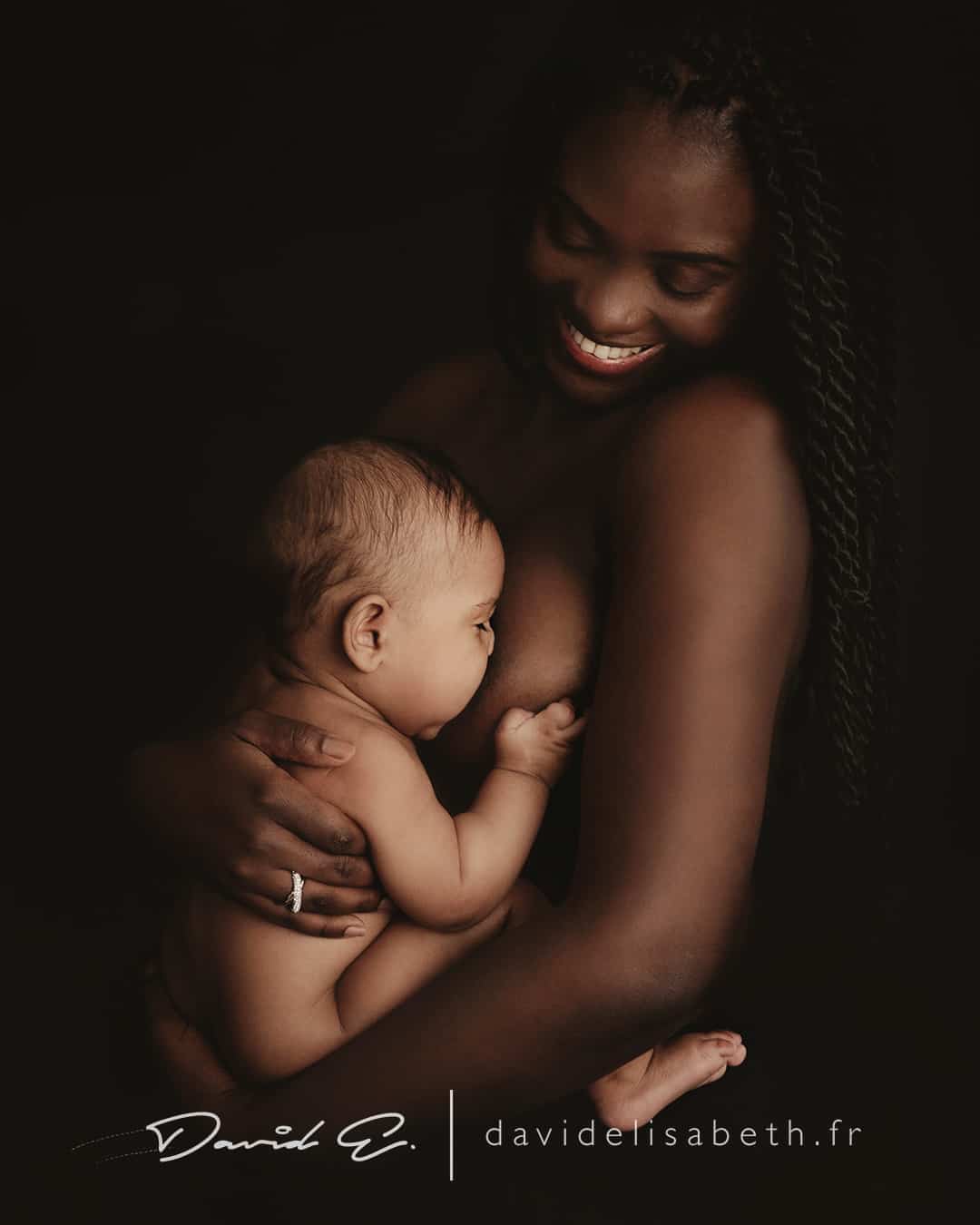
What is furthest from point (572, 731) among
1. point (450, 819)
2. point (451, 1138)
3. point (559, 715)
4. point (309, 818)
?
point (451, 1138)

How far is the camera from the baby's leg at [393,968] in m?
1.05

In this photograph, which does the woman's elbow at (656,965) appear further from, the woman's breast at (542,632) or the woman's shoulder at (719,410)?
the woman's shoulder at (719,410)

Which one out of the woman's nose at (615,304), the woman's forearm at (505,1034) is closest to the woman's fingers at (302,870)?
the woman's forearm at (505,1034)

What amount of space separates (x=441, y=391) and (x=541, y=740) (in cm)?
39

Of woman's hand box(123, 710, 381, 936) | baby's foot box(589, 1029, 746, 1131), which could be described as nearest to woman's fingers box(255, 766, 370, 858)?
woman's hand box(123, 710, 381, 936)

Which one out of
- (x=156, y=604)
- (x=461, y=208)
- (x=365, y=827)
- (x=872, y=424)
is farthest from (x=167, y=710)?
(x=872, y=424)

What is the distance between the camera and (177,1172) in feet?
3.59

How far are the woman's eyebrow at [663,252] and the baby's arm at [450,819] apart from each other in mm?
383

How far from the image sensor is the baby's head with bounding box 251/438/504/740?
3.33 feet

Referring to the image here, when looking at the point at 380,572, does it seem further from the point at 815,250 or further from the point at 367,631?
the point at 815,250

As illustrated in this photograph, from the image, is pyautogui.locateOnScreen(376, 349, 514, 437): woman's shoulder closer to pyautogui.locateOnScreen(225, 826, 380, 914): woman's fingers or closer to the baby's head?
the baby's head

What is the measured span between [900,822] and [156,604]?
76 cm

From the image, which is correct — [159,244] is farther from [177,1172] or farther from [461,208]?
[177,1172]

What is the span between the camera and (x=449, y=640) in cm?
105
